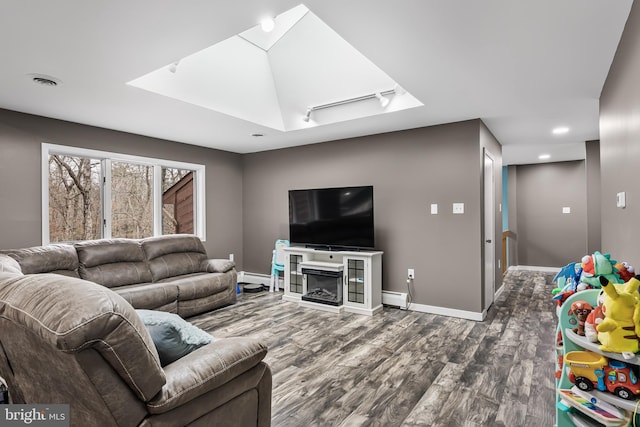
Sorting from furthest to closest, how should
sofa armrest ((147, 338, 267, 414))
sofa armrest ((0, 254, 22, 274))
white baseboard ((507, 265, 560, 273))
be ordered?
white baseboard ((507, 265, 560, 273)), sofa armrest ((0, 254, 22, 274)), sofa armrest ((147, 338, 267, 414))

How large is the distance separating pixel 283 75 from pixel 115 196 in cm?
276

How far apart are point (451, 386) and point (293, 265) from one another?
9.70 feet

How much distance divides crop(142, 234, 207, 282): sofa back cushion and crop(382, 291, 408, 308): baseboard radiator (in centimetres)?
256

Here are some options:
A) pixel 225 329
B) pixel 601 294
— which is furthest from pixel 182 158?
pixel 601 294

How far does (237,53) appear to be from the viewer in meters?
3.68

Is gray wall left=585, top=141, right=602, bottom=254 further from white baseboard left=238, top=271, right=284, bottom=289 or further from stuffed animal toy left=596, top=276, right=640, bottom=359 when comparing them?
white baseboard left=238, top=271, right=284, bottom=289

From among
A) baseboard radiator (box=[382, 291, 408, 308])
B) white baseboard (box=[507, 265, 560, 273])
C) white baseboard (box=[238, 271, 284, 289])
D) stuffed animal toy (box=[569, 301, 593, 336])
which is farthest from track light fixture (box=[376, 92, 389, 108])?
white baseboard (box=[507, 265, 560, 273])

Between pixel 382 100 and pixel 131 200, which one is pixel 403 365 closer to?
pixel 382 100

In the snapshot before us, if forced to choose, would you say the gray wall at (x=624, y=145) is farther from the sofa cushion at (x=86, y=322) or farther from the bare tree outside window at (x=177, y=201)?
the bare tree outside window at (x=177, y=201)

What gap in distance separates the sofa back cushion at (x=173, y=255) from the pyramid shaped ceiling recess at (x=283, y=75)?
2.02 meters

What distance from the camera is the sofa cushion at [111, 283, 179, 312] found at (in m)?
3.64

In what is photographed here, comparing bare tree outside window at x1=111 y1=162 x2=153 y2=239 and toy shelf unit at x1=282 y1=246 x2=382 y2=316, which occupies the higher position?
bare tree outside window at x1=111 y1=162 x2=153 y2=239

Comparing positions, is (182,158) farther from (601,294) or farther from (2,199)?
(601,294)

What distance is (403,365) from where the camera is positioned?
2.85 m
